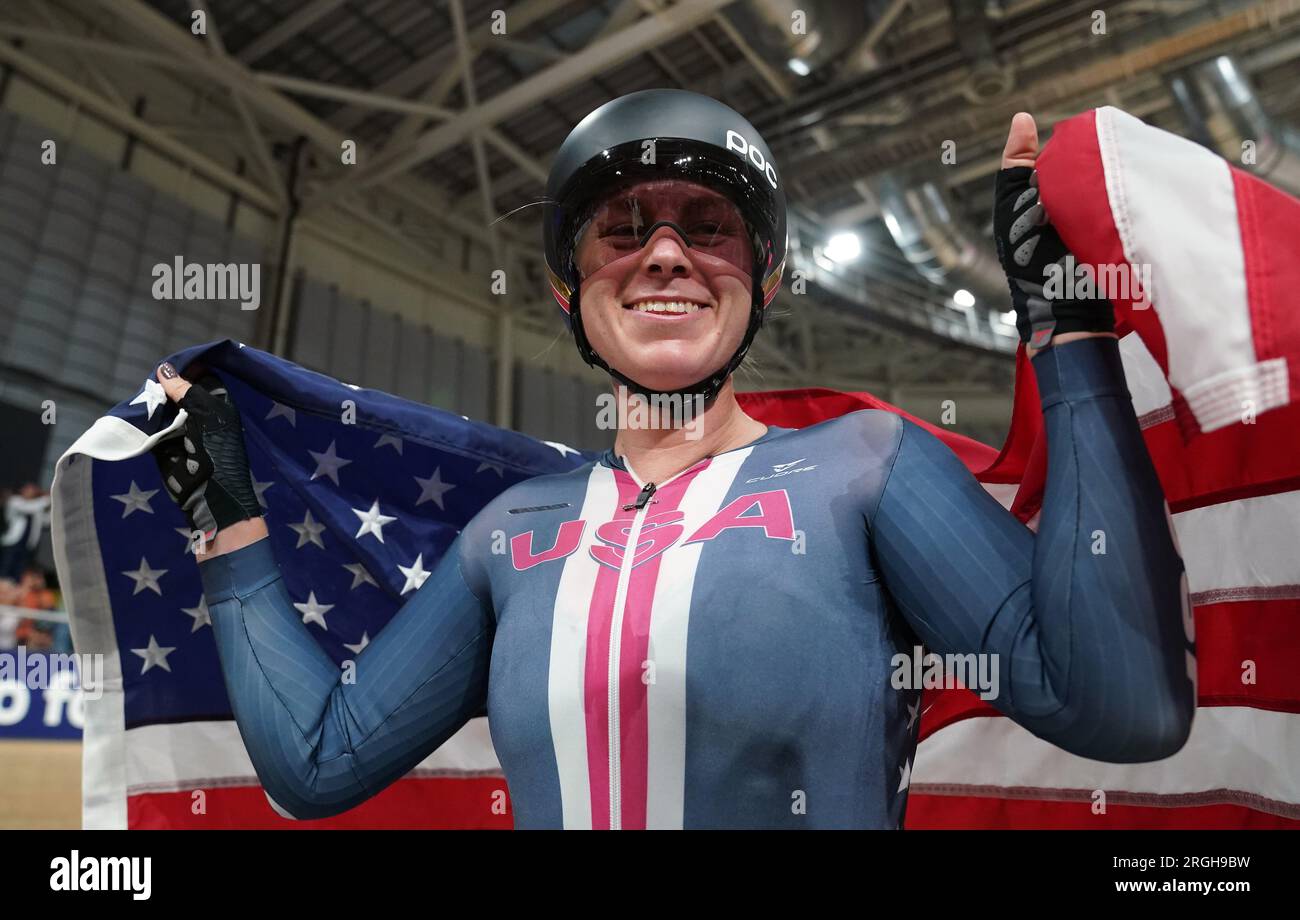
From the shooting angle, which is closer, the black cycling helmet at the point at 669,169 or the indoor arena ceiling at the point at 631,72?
the black cycling helmet at the point at 669,169

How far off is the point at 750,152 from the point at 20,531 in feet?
26.5

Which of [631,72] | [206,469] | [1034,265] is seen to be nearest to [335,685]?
[206,469]

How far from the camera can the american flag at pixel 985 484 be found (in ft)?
4.22

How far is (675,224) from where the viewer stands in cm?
191

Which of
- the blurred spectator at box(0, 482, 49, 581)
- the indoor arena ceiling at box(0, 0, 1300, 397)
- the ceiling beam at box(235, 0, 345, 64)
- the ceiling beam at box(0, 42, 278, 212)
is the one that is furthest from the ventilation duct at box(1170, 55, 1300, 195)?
the blurred spectator at box(0, 482, 49, 581)

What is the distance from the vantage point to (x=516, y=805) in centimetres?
166

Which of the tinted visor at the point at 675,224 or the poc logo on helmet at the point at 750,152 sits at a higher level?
the poc logo on helmet at the point at 750,152

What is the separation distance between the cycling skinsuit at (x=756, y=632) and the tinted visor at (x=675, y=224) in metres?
0.42

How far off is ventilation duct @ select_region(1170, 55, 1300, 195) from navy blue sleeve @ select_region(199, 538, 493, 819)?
9.18 m

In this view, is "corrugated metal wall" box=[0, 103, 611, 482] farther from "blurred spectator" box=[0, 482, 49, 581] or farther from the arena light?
the arena light

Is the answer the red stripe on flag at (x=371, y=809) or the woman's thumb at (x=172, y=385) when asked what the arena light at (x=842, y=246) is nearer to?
the red stripe on flag at (x=371, y=809)

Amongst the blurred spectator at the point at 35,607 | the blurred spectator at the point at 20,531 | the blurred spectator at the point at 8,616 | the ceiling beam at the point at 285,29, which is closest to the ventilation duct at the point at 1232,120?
the ceiling beam at the point at 285,29

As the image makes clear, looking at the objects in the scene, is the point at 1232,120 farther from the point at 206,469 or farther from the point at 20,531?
the point at 20,531
